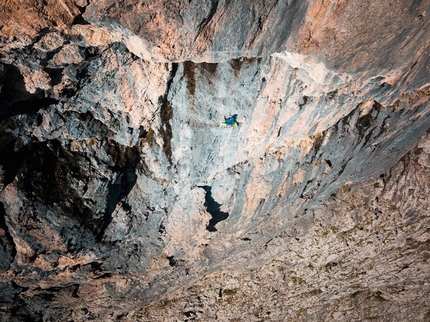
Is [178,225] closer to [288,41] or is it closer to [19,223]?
[19,223]

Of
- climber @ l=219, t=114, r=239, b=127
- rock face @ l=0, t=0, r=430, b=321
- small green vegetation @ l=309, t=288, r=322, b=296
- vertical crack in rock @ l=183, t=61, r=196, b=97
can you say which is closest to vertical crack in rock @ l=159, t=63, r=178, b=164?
rock face @ l=0, t=0, r=430, b=321

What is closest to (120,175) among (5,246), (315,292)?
(5,246)

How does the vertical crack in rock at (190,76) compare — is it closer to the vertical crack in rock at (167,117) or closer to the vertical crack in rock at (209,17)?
the vertical crack in rock at (167,117)

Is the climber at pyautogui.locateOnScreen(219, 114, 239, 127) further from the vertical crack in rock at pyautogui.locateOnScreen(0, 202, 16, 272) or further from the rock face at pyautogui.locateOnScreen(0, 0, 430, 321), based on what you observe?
the vertical crack in rock at pyautogui.locateOnScreen(0, 202, 16, 272)

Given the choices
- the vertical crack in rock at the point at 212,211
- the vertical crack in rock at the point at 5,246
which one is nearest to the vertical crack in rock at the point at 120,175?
the vertical crack in rock at the point at 5,246

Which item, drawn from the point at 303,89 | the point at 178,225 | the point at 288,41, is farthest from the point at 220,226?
the point at 288,41

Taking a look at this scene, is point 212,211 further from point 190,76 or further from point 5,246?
point 5,246
